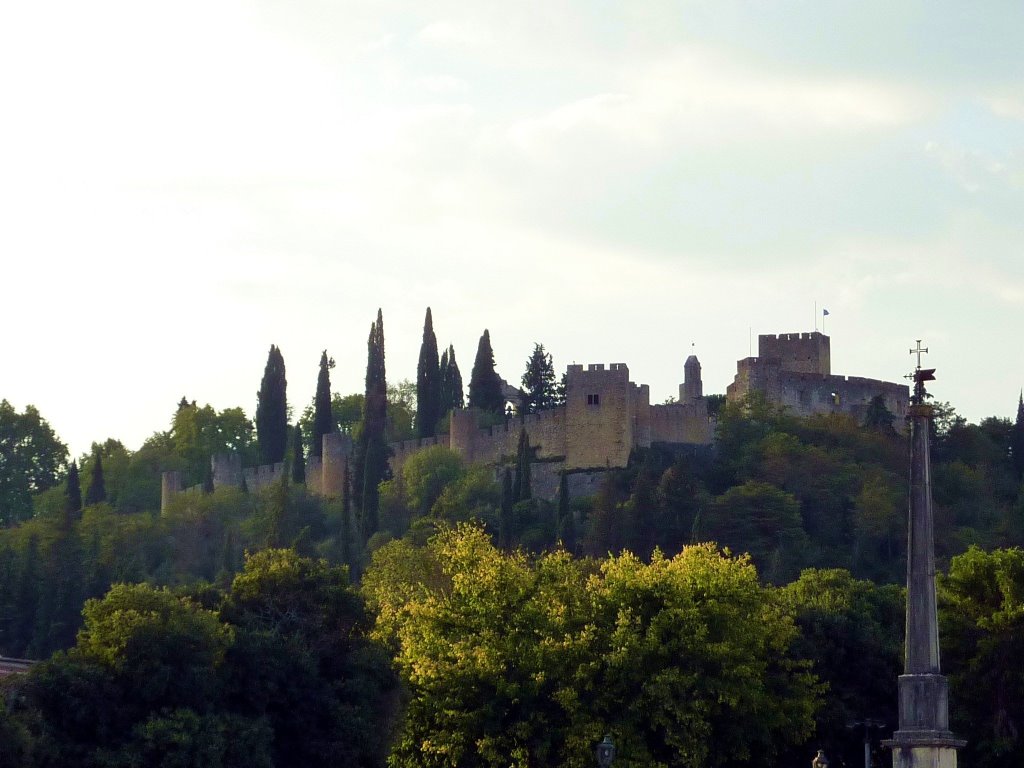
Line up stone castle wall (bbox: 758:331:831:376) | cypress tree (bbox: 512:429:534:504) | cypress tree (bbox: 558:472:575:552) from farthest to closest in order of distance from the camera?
stone castle wall (bbox: 758:331:831:376) < cypress tree (bbox: 512:429:534:504) < cypress tree (bbox: 558:472:575:552)

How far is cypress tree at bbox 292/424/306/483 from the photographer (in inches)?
4172

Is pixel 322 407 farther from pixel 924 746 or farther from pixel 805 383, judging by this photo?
pixel 924 746

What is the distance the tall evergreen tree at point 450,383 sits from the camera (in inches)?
4373

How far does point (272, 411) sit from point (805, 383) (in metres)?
26.3

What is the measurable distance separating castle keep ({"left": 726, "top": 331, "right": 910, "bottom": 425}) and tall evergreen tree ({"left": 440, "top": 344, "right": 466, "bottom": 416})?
1377 cm

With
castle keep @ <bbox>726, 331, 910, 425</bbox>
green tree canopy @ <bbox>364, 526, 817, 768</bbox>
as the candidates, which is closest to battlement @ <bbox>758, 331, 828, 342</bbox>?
castle keep @ <bbox>726, 331, 910, 425</bbox>

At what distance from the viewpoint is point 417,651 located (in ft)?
160

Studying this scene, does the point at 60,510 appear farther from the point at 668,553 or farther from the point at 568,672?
the point at 568,672

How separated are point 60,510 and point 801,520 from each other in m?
34.6

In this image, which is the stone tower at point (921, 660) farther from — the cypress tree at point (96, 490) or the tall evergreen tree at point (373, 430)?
the cypress tree at point (96, 490)

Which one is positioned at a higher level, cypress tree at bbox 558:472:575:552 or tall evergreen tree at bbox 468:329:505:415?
tall evergreen tree at bbox 468:329:505:415

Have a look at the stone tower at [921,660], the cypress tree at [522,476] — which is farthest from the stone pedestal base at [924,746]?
the cypress tree at [522,476]

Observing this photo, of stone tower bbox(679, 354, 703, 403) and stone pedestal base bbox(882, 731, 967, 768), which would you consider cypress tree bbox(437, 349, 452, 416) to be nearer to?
stone tower bbox(679, 354, 703, 403)

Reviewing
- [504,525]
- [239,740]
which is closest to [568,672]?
[239,740]
